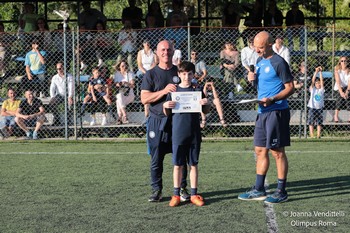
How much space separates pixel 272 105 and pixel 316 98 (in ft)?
23.8

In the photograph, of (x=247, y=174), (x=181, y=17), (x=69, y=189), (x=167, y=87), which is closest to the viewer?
(x=167, y=87)

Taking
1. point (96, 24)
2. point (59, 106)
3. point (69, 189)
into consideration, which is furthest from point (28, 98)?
point (69, 189)

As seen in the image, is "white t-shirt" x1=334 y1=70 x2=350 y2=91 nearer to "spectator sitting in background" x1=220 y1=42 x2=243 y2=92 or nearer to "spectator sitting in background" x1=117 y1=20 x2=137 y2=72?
"spectator sitting in background" x1=220 y1=42 x2=243 y2=92

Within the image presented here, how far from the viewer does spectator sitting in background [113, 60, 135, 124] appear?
1562 cm

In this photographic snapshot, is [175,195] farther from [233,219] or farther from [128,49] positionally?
[128,49]

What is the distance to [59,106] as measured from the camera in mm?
15992

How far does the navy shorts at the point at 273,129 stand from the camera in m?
8.38

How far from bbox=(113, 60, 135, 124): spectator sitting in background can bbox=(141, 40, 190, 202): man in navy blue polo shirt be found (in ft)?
23.1

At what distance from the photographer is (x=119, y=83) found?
51.7ft

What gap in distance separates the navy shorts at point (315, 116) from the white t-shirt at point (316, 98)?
0.29 feet

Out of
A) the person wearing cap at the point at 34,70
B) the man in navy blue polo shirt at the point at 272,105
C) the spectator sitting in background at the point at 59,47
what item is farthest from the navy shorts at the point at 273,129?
the spectator sitting in background at the point at 59,47

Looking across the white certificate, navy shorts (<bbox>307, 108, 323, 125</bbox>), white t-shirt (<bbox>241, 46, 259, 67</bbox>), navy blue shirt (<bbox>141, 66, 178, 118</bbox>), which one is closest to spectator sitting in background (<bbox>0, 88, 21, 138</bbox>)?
white t-shirt (<bbox>241, 46, 259, 67</bbox>)

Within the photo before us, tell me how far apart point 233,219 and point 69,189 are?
2614mm

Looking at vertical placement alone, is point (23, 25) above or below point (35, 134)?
above
